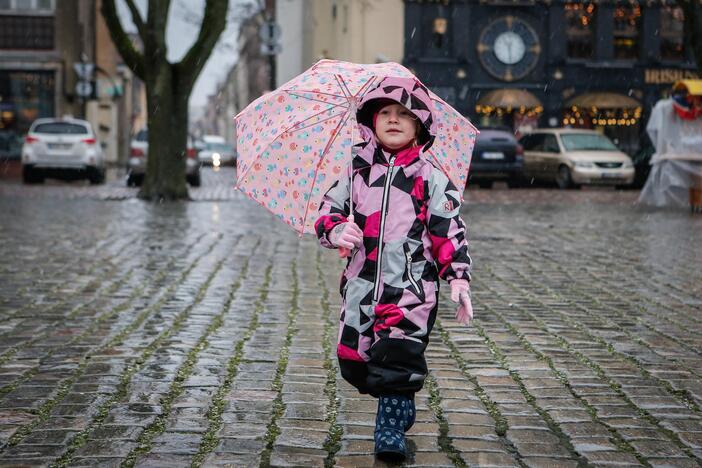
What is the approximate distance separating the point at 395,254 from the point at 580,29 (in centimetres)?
4056

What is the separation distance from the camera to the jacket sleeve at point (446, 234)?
4074 millimetres

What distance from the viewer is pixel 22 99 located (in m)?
Result: 40.1

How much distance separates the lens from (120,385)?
536 cm

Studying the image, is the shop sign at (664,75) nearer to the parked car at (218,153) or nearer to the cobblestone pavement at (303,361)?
the parked car at (218,153)

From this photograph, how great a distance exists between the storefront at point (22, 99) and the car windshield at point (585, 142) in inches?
747

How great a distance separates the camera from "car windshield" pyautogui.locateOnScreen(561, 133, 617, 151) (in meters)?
29.6

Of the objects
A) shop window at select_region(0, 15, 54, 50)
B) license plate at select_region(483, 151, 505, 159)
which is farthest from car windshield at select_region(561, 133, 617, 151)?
shop window at select_region(0, 15, 54, 50)

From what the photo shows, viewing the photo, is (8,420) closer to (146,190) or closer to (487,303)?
(487,303)

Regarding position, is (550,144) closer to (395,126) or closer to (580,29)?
(580,29)

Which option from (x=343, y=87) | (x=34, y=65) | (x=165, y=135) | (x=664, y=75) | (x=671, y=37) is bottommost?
(x=165, y=135)

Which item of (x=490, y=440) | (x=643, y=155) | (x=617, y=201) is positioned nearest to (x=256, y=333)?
(x=490, y=440)

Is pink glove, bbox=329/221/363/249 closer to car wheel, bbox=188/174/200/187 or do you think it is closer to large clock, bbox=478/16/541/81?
car wheel, bbox=188/174/200/187

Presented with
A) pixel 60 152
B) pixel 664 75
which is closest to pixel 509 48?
pixel 664 75

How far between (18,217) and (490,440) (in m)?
13.3
